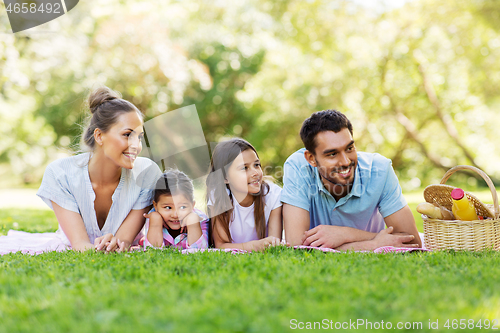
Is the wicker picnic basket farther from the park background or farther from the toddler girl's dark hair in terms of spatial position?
the park background

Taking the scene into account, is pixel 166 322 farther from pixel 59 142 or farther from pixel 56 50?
pixel 59 142

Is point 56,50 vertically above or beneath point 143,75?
above

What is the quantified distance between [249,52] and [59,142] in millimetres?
9407

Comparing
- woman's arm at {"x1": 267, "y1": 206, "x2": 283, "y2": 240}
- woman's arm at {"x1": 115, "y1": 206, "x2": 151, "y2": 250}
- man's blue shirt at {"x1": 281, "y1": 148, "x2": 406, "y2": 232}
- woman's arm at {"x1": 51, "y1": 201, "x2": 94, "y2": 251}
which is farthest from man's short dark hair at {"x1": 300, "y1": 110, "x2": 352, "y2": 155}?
woman's arm at {"x1": 51, "y1": 201, "x2": 94, "y2": 251}

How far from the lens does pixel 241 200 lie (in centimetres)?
452

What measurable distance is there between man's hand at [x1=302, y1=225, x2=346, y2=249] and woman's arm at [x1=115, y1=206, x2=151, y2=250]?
71.3 inches

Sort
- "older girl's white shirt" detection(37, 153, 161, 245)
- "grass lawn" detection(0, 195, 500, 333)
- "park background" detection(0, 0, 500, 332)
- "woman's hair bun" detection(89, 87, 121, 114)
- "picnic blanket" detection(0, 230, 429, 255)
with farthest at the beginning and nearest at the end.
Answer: "park background" detection(0, 0, 500, 332), "woman's hair bun" detection(89, 87, 121, 114), "older girl's white shirt" detection(37, 153, 161, 245), "picnic blanket" detection(0, 230, 429, 255), "grass lawn" detection(0, 195, 500, 333)

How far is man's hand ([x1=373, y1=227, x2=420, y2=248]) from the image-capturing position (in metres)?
3.99

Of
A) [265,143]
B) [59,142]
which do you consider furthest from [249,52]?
[59,142]

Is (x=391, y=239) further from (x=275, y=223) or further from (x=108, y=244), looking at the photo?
(x=108, y=244)

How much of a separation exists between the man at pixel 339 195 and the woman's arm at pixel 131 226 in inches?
62.5

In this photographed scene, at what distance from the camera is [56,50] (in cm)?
1448

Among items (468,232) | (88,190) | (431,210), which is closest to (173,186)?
(88,190)

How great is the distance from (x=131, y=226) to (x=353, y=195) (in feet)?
7.81
